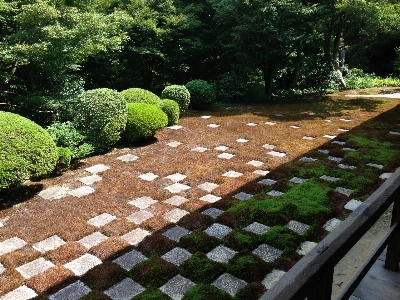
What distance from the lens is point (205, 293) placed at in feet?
9.67

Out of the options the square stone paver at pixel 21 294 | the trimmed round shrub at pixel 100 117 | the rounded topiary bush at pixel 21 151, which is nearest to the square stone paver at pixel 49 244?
the square stone paver at pixel 21 294

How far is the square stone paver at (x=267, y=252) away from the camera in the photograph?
3455mm

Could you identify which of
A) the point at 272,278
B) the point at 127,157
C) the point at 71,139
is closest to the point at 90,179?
the point at 127,157

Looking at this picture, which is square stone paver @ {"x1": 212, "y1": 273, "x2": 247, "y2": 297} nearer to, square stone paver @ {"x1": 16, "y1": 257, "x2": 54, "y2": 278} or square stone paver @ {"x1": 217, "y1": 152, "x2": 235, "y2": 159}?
square stone paver @ {"x1": 16, "y1": 257, "x2": 54, "y2": 278}

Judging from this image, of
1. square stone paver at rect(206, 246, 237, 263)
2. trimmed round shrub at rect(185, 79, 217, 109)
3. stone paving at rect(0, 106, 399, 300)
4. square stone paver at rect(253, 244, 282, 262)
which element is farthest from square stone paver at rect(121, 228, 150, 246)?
trimmed round shrub at rect(185, 79, 217, 109)

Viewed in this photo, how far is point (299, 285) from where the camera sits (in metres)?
1.10

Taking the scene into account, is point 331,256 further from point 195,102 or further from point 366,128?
point 195,102

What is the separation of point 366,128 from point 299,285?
8.31 m

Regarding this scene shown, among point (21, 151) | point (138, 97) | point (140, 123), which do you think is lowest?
point (140, 123)

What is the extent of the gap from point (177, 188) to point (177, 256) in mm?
1896

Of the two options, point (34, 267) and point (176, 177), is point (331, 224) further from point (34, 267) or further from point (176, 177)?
point (34, 267)

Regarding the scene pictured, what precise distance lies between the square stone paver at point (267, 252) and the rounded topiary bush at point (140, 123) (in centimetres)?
438

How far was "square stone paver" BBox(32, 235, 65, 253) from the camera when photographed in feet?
12.6

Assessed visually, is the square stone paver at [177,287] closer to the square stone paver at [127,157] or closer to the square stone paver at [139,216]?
the square stone paver at [139,216]
